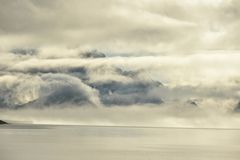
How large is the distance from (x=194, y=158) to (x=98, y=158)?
3128 cm

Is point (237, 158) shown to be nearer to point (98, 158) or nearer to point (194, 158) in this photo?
point (194, 158)

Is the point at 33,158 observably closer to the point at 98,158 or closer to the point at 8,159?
the point at 8,159

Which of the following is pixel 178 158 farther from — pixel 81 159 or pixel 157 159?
pixel 81 159

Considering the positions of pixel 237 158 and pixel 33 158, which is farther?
pixel 237 158

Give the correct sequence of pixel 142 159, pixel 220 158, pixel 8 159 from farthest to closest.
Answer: pixel 220 158 < pixel 142 159 < pixel 8 159

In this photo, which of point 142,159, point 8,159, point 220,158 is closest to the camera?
point 8,159

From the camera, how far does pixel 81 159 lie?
164m

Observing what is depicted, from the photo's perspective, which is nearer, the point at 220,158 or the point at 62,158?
the point at 62,158

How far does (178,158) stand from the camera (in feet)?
591

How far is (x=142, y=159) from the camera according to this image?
6688 inches

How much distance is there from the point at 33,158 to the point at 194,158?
5098 cm

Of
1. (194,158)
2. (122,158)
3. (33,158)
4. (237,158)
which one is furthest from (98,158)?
(237,158)

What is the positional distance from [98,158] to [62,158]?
1111 cm

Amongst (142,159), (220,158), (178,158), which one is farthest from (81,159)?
Answer: (220,158)
